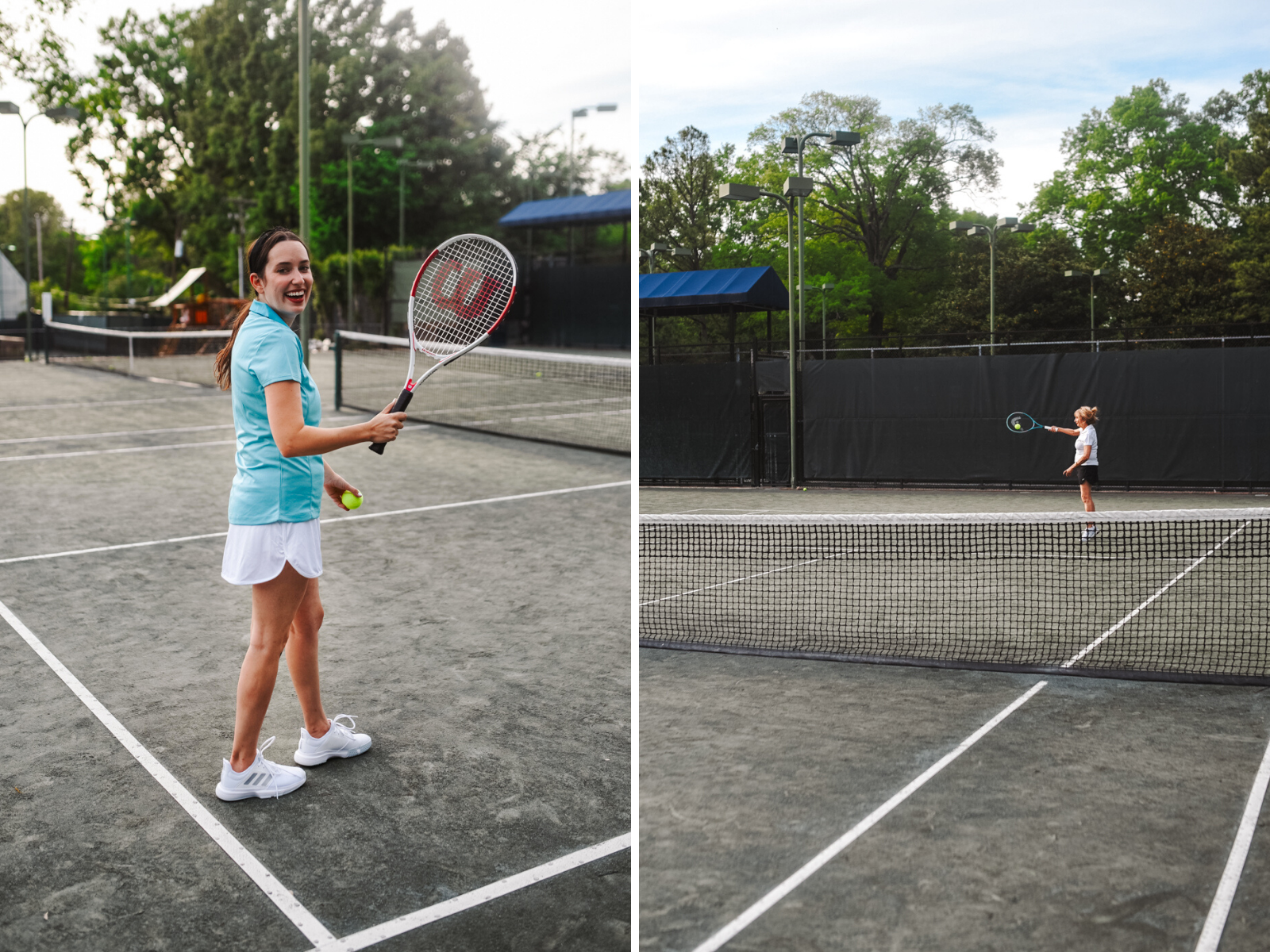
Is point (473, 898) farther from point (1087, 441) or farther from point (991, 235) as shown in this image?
point (991, 235)

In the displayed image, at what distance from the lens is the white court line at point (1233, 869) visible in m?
2.55

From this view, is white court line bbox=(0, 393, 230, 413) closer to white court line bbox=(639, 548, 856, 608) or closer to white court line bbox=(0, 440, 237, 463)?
white court line bbox=(0, 440, 237, 463)

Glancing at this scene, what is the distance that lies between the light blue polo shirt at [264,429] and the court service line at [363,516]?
259 cm

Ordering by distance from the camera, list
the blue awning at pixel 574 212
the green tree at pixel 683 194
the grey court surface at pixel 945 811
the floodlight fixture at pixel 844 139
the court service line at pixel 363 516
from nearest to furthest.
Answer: the grey court surface at pixel 945 811 → the court service line at pixel 363 516 → the green tree at pixel 683 194 → the floodlight fixture at pixel 844 139 → the blue awning at pixel 574 212

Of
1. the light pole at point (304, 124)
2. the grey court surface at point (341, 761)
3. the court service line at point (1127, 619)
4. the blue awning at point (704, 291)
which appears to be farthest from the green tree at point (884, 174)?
the grey court surface at point (341, 761)

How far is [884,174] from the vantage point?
27.7 meters

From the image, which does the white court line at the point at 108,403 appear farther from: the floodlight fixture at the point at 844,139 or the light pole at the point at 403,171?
the light pole at the point at 403,171

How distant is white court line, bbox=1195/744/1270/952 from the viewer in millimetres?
2551

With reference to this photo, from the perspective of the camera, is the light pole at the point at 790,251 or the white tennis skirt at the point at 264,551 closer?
the white tennis skirt at the point at 264,551

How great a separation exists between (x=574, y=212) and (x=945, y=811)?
2686 cm

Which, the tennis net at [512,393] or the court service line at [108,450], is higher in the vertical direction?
the tennis net at [512,393]

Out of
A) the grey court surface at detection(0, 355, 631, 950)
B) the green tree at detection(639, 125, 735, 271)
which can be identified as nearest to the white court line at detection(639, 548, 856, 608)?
the grey court surface at detection(0, 355, 631, 950)

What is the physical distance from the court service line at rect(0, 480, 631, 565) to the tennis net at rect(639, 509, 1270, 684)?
2.60ft

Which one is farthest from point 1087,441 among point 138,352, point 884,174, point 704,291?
point 138,352
